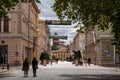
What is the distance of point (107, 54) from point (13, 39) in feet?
62.3

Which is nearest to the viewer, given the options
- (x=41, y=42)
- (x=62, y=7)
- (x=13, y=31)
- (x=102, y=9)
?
(x=102, y=9)

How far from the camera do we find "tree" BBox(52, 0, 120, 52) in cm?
3269

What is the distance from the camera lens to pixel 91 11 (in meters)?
34.9

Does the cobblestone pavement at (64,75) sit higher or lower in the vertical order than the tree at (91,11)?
lower

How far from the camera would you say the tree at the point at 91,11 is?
3269 cm

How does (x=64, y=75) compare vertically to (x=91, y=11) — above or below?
below

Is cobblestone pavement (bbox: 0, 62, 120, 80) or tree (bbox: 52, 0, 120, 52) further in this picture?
cobblestone pavement (bbox: 0, 62, 120, 80)

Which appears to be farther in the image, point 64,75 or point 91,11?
point 64,75

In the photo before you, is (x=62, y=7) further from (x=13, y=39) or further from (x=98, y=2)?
(x=13, y=39)

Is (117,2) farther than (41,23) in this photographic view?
No

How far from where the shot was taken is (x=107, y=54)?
278ft

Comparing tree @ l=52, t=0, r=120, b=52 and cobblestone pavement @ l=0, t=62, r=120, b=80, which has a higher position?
tree @ l=52, t=0, r=120, b=52

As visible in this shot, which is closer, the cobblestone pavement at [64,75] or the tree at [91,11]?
the tree at [91,11]

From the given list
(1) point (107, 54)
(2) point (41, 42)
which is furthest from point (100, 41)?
(2) point (41, 42)
